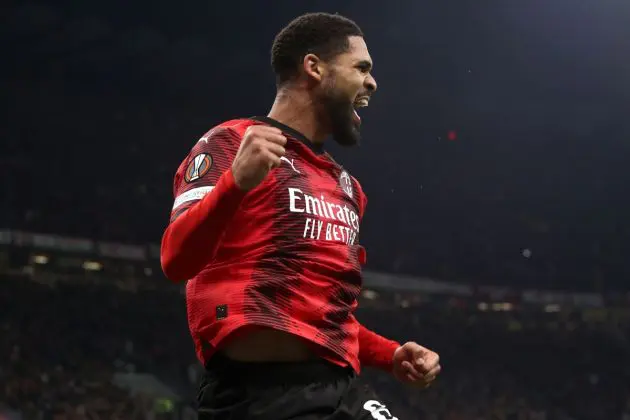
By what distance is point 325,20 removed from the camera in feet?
7.15

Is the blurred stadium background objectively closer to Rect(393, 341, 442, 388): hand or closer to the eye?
Rect(393, 341, 442, 388): hand

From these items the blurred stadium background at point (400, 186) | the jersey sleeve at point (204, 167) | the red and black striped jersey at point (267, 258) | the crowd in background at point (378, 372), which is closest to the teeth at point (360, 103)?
the red and black striped jersey at point (267, 258)

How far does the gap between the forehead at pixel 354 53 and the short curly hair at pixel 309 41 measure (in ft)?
0.04

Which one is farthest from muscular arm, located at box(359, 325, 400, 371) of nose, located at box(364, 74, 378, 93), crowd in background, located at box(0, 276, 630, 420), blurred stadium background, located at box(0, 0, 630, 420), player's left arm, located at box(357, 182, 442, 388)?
blurred stadium background, located at box(0, 0, 630, 420)

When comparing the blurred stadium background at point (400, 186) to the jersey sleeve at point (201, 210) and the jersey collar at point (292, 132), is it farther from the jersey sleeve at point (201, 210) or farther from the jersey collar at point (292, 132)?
the jersey sleeve at point (201, 210)

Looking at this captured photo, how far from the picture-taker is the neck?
2.12 meters

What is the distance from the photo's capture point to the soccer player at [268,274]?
65.7 inches

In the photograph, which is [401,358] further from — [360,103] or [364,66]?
[364,66]

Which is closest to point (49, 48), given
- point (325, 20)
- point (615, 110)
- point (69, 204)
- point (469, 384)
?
point (69, 204)

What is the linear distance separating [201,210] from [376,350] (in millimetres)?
909

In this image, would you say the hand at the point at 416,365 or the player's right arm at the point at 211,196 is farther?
the hand at the point at 416,365

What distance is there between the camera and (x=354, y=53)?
7.04 feet

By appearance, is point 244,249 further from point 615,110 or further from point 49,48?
point 615,110

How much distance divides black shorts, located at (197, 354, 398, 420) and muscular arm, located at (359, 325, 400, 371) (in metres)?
0.39
